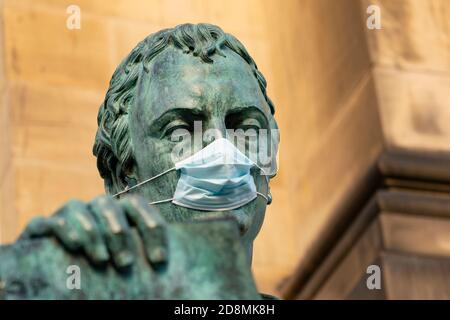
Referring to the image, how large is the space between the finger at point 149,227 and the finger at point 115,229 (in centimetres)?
2

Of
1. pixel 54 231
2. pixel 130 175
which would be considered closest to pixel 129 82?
pixel 130 175

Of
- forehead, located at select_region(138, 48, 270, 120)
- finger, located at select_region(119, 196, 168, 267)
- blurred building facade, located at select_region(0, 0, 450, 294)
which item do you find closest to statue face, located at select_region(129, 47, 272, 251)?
forehead, located at select_region(138, 48, 270, 120)

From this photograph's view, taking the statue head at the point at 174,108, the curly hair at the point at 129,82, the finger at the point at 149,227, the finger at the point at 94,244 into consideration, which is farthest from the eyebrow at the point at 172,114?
the finger at the point at 94,244

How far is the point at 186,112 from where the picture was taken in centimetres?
514

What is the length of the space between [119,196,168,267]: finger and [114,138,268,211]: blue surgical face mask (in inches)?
43.8

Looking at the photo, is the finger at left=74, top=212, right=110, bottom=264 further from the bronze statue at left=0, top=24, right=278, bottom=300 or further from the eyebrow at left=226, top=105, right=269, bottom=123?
the eyebrow at left=226, top=105, right=269, bottom=123

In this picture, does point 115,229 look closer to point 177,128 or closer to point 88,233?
point 88,233

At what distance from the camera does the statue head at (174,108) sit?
16.9 feet

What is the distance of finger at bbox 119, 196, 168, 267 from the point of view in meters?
3.84

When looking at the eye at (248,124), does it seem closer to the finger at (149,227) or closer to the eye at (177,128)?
the eye at (177,128)

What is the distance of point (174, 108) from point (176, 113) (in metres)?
0.02

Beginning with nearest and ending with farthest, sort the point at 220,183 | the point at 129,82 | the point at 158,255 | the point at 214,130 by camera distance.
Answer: the point at 158,255
the point at 214,130
the point at 220,183
the point at 129,82

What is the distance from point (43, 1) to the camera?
11.3 meters
